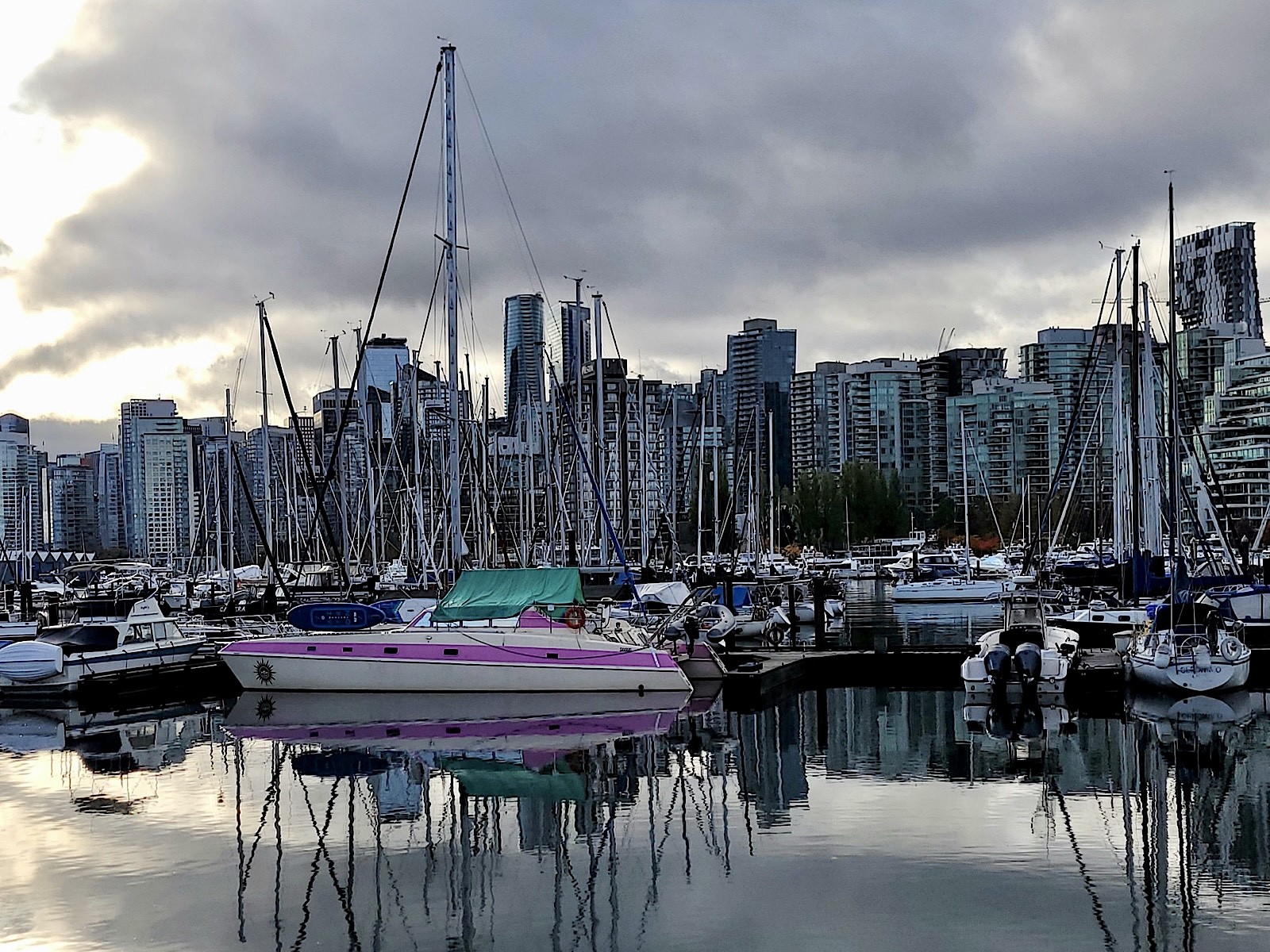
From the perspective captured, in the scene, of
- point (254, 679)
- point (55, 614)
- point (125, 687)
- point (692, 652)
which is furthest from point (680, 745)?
point (55, 614)

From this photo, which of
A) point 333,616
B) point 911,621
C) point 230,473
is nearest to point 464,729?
point 333,616

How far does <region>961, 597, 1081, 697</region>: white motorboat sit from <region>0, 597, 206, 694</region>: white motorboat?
18.9 metres

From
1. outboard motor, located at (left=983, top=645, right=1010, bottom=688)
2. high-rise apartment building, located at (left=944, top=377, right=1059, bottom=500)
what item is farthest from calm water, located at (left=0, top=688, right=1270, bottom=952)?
high-rise apartment building, located at (left=944, top=377, right=1059, bottom=500)

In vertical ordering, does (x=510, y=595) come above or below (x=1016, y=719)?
above

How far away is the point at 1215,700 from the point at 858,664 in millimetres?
8332

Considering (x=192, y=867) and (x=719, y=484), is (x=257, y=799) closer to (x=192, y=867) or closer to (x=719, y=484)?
(x=192, y=867)

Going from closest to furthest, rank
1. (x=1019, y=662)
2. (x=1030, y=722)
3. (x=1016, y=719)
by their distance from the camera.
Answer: (x=1030, y=722) < (x=1016, y=719) < (x=1019, y=662)

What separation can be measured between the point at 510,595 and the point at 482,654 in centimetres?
175

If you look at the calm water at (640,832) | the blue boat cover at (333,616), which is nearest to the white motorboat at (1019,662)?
the calm water at (640,832)

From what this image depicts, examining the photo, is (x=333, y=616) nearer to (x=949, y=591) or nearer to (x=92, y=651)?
(x=92, y=651)

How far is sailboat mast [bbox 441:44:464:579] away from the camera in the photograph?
3503cm

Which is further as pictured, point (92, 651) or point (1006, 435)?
point (1006, 435)

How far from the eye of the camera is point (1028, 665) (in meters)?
30.0

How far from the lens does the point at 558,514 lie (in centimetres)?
6588
